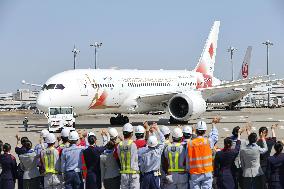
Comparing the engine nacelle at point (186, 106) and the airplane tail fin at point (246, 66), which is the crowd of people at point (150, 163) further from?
the airplane tail fin at point (246, 66)

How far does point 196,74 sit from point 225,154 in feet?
108

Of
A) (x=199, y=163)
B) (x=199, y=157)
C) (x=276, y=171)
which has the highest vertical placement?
(x=199, y=157)

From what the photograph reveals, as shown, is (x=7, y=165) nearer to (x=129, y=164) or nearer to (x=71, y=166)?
(x=71, y=166)

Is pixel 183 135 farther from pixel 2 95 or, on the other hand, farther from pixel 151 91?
pixel 2 95

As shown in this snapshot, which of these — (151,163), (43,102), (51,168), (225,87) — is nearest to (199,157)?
(151,163)

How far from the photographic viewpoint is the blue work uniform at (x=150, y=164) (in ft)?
37.8

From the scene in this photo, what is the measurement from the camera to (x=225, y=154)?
459 inches

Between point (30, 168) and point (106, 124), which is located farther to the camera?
point (106, 124)

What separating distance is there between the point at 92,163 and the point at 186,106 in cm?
2497

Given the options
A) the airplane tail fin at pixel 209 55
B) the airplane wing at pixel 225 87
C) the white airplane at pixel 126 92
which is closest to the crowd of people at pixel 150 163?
the white airplane at pixel 126 92

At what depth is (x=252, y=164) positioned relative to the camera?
11.9 metres

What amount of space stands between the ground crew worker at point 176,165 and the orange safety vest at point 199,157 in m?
0.19

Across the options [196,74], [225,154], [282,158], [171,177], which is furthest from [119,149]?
[196,74]

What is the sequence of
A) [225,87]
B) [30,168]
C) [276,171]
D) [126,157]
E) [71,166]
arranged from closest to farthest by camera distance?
[126,157], [276,171], [71,166], [30,168], [225,87]
